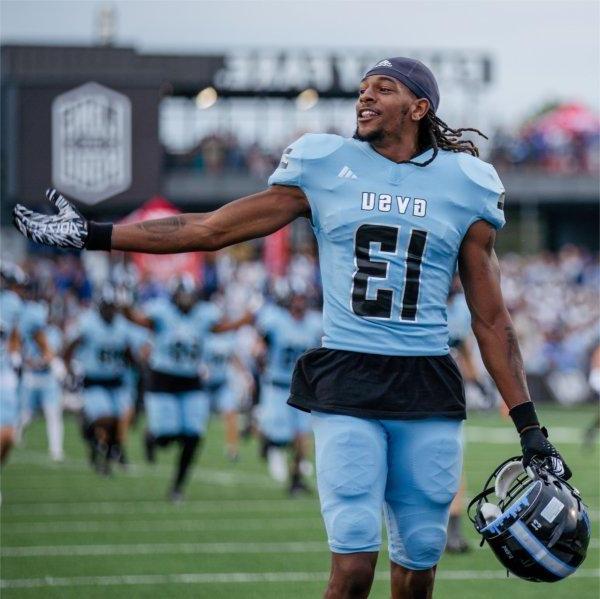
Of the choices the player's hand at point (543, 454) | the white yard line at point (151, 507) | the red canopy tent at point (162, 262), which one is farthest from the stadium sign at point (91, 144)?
the player's hand at point (543, 454)

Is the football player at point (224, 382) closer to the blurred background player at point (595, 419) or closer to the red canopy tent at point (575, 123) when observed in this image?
the blurred background player at point (595, 419)

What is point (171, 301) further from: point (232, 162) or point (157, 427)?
point (232, 162)

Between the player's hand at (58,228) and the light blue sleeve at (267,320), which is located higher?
the player's hand at (58,228)

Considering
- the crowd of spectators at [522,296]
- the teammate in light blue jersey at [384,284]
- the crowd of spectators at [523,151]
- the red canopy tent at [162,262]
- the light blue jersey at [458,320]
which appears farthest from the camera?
the crowd of spectators at [523,151]

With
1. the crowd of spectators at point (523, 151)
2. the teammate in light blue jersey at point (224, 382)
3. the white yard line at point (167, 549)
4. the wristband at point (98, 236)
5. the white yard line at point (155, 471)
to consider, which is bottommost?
the white yard line at point (155, 471)

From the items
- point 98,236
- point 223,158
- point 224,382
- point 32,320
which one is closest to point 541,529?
point 98,236

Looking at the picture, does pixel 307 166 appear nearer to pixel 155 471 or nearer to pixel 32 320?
pixel 32 320

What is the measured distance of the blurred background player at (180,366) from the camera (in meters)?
12.4

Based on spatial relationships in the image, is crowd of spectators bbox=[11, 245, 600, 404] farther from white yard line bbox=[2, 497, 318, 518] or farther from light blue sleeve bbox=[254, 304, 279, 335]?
white yard line bbox=[2, 497, 318, 518]

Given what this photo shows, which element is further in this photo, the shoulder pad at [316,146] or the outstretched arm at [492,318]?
the outstretched arm at [492,318]

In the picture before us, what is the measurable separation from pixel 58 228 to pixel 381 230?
1.09m

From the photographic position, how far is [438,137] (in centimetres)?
535

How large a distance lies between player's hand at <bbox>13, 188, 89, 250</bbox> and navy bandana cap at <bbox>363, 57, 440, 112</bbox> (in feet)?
3.79

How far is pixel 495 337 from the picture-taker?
207 inches
